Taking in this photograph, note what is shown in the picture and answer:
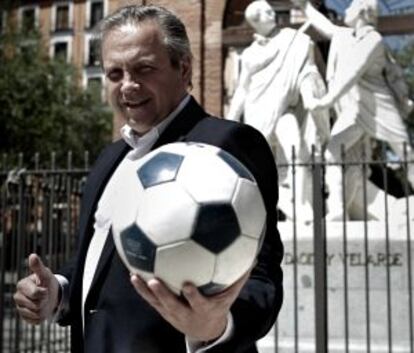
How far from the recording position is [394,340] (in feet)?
20.3

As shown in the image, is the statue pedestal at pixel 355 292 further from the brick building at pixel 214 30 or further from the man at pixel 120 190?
the man at pixel 120 190

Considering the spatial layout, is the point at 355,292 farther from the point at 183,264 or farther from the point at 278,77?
the point at 183,264

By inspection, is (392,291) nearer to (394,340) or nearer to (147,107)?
(394,340)

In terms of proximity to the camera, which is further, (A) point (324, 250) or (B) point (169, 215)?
(A) point (324, 250)

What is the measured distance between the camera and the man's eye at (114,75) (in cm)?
154

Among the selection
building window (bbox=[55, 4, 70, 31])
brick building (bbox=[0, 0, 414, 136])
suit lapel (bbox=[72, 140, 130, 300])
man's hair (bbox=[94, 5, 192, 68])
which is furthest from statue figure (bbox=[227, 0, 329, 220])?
building window (bbox=[55, 4, 70, 31])

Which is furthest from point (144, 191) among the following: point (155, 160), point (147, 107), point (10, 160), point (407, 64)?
point (10, 160)

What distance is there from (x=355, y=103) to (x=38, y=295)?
233 inches

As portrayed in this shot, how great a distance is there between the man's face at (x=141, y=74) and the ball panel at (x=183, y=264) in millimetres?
478

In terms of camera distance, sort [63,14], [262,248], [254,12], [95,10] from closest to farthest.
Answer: [262,248] < [254,12] < [95,10] < [63,14]

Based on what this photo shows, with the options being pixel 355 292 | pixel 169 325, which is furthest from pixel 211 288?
pixel 355 292

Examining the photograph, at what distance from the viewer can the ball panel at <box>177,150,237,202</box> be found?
3.90ft

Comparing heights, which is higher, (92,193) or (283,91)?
(283,91)

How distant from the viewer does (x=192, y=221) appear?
45.5 inches
